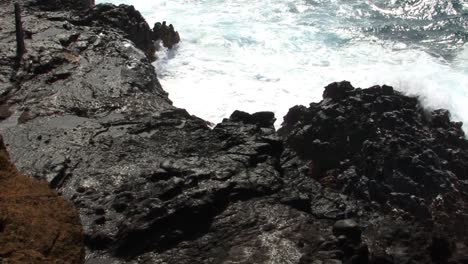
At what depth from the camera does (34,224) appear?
21.5 feet

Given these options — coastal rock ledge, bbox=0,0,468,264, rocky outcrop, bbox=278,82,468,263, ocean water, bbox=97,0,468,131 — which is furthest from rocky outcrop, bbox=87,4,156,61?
rocky outcrop, bbox=278,82,468,263

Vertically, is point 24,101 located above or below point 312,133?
above

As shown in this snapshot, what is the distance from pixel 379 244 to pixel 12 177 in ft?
19.3

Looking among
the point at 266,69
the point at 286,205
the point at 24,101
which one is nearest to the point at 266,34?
the point at 266,69

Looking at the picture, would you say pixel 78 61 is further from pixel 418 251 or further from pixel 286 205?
pixel 418 251

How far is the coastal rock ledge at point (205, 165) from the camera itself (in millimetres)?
7957

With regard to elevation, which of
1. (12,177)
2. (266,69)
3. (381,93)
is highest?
(12,177)

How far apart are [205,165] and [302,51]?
52.6 ft

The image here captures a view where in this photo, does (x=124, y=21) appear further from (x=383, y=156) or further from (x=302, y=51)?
(x=383, y=156)

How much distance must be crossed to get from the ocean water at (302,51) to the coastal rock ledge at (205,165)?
12.3 ft

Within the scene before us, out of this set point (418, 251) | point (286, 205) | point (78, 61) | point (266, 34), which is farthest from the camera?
point (266, 34)

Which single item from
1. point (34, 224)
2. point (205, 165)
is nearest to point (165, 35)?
point (205, 165)

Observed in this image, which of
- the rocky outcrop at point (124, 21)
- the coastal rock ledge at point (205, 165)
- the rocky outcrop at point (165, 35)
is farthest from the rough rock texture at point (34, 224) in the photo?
the rocky outcrop at point (165, 35)

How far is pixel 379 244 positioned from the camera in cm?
846
